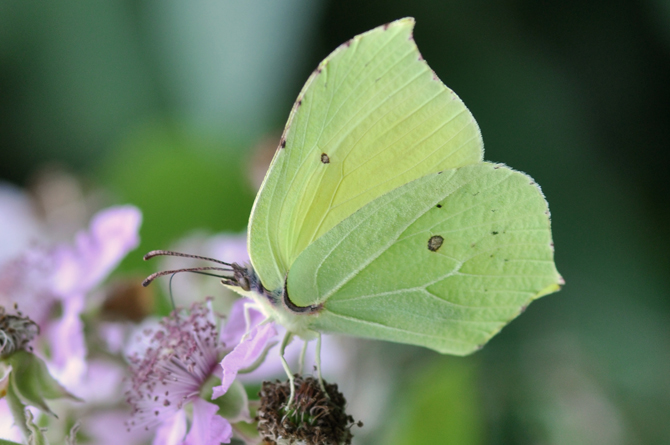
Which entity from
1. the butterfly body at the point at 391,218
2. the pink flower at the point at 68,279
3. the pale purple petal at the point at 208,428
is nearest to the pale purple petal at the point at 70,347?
the pink flower at the point at 68,279

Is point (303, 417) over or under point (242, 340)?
under

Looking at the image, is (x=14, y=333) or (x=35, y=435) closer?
(x=35, y=435)

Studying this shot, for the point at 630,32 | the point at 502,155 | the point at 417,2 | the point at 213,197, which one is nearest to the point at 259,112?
the point at 213,197

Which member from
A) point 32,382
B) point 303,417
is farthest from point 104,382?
point 303,417

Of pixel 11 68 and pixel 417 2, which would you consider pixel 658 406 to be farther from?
pixel 11 68

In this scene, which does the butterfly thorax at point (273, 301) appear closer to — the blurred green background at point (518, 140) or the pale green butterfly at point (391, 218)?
the pale green butterfly at point (391, 218)

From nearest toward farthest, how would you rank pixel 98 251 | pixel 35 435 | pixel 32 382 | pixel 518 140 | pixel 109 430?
pixel 35 435 → pixel 32 382 → pixel 109 430 → pixel 98 251 → pixel 518 140

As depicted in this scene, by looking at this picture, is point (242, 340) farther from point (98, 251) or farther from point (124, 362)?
point (98, 251)

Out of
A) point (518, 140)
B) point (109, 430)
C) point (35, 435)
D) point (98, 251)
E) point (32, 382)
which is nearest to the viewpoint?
point (35, 435)
